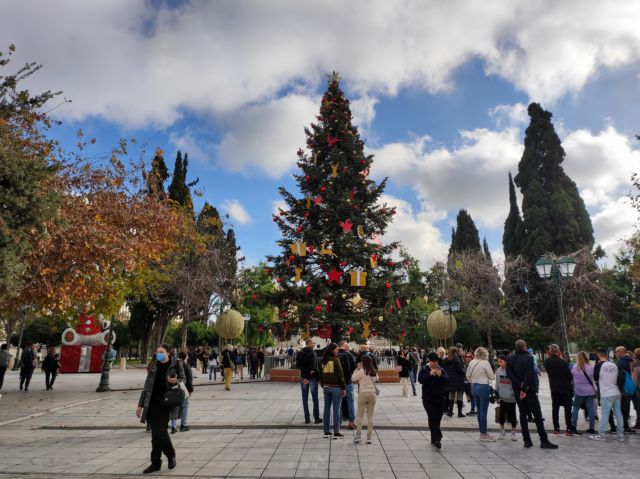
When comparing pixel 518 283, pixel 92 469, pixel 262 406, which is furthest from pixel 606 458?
pixel 518 283

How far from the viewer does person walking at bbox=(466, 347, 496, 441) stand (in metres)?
8.43

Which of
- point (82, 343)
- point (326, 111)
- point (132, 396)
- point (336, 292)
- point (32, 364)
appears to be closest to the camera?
point (132, 396)

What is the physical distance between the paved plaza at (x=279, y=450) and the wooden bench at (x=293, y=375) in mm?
9097

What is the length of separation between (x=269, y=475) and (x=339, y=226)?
54.6 ft

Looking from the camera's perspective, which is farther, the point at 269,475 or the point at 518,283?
the point at 518,283

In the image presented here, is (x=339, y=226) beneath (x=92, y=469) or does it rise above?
above

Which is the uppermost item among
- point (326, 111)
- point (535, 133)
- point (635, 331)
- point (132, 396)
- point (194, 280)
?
point (535, 133)

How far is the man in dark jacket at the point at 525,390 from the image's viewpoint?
763 cm

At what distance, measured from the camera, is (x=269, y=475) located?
232 inches

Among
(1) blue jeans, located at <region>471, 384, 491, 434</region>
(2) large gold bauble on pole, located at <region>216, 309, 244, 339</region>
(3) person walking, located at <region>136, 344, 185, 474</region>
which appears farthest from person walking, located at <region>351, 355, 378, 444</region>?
(2) large gold bauble on pole, located at <region>216, 309, 244, 339</region>

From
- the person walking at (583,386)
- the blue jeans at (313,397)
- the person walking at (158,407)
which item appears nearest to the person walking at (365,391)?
the blue jeans at (313,397)

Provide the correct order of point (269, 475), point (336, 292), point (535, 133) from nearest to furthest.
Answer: point (269, 475) < point (336, 292) < point (535, 133)

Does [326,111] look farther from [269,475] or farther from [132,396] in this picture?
[269,475]

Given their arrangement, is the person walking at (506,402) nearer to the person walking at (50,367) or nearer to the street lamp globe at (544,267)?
the street lamp globe at (544,267)
